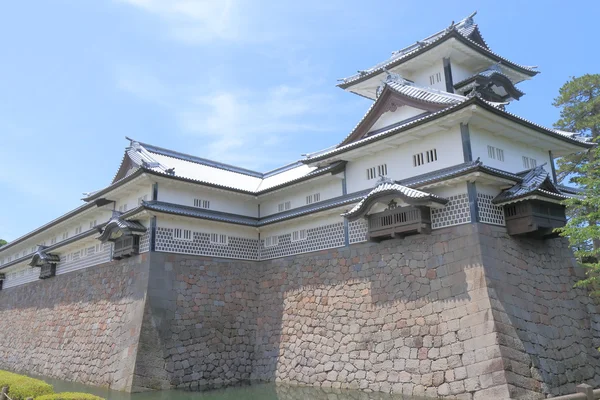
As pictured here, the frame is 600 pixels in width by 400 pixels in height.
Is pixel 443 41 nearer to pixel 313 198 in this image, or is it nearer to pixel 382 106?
pixel 382 106

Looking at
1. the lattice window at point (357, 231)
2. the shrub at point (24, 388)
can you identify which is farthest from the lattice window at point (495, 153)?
the shrub at point (24, 388)

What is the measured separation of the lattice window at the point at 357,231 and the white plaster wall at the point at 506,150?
12.9ft

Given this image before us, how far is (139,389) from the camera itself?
1422 centimetres

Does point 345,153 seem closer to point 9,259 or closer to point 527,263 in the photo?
point 527,263

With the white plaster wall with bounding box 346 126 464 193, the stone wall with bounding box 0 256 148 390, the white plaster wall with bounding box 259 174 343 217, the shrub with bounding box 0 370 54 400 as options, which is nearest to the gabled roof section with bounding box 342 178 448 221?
the white plaster wall with bounding box 346 126 464 193

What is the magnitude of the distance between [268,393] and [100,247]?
32.7 ft

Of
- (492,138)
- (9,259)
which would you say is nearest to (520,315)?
(492,138)

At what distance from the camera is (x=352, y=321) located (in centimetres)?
1411

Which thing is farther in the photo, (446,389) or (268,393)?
(268,393)

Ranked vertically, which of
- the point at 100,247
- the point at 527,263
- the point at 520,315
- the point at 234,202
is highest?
the point at 234,202

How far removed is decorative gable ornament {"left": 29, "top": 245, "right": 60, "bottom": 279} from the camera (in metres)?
22.7

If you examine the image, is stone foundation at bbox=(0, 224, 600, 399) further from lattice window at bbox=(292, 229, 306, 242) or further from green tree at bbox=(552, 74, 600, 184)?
green tree at bbox=(552, 74, 600, 184)

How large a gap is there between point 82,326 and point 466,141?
15.7 meters

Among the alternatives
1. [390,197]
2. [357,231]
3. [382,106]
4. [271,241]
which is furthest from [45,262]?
[390,197]
